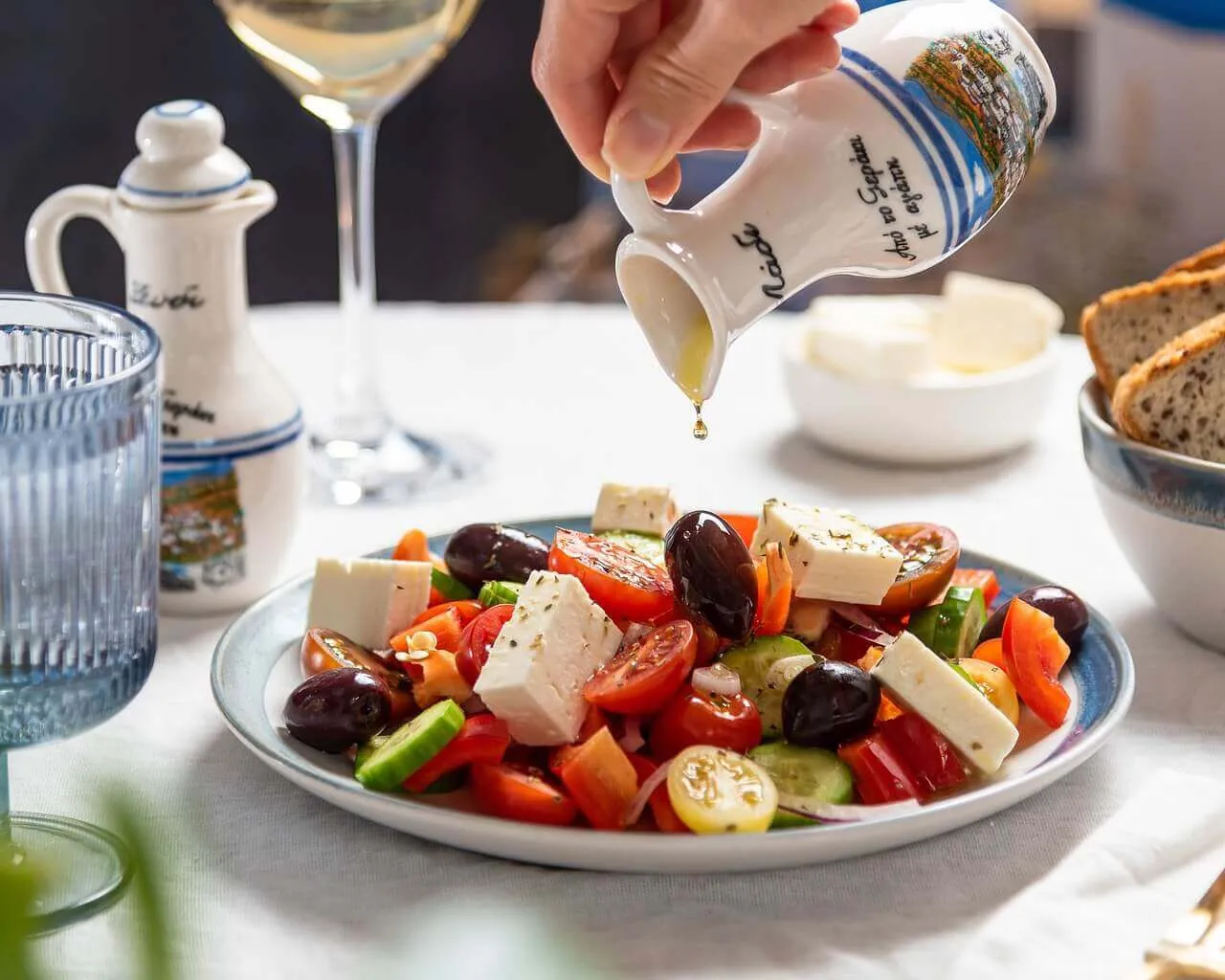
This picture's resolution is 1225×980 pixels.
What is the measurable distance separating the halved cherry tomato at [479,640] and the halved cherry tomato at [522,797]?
10cm

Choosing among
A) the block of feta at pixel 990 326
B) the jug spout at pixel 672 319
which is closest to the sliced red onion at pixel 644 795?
the jug spout at pixel 672 319

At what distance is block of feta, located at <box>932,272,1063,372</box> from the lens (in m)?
2.12

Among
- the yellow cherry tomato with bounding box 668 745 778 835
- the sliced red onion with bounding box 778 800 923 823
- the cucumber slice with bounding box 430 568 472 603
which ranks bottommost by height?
the cucumber slice with bounding box 430 568 472 603

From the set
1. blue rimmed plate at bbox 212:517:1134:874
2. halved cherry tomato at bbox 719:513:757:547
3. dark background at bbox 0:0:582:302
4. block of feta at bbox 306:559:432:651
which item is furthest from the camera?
dark background at bbox 0:0:582:302

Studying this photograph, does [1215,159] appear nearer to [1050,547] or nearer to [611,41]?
[1050,547]

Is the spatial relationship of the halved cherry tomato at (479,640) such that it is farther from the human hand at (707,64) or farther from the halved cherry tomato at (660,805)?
the human hand at (707,64)

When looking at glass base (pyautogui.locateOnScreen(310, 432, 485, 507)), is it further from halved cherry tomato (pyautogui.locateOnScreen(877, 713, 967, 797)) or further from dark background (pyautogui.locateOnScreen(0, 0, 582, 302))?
dark background (pyautogui.locateOnScreen(0, 0, 582, 302))

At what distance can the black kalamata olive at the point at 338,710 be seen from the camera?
47.7 inches

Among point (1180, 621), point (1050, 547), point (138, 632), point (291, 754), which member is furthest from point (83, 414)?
point (1050, 547)

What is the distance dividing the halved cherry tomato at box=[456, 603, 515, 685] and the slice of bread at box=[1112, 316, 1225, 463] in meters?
0.66

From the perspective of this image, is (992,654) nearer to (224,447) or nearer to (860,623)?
(860,623)

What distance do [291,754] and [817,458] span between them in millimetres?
1095

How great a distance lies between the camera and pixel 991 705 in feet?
3.85

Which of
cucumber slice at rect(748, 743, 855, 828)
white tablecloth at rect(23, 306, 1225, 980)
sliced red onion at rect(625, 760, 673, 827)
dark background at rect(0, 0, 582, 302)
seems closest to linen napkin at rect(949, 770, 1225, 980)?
white tablecloth at rect(23, 306, 1225, 980)
